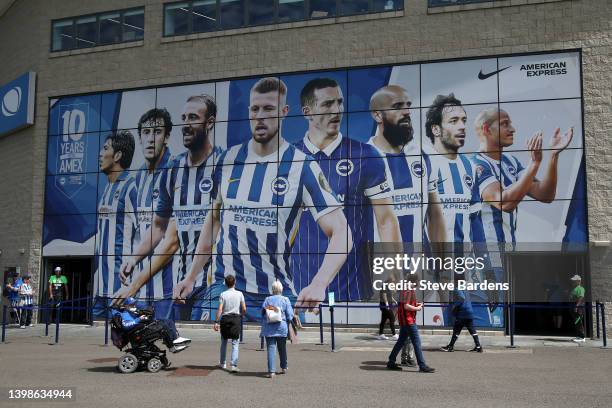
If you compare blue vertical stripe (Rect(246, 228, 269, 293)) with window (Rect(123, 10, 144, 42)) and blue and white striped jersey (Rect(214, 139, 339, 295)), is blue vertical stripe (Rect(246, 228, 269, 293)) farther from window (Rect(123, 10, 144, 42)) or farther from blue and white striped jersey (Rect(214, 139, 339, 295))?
window (Rect(123, 10, 144, 42))

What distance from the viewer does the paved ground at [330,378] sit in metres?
9.20

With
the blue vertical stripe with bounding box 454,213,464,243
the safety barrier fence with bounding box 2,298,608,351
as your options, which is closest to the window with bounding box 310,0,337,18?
the blue vertical stripe with bounding box 454,213,464,243

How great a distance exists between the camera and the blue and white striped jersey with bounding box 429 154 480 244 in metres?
20.8

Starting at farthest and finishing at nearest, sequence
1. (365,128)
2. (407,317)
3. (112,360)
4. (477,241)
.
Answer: (365,128) → (477,241) → (112,360) → (407,317)

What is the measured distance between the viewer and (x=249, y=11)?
23844mm

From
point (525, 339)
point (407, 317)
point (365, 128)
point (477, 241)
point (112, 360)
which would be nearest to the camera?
point (407, 317)

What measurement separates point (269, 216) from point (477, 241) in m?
6.76

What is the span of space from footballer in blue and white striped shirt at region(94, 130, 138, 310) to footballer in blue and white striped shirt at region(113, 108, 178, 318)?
14.4 inches

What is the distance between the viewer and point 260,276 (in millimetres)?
22516

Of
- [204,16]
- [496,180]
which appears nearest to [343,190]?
[496,180]

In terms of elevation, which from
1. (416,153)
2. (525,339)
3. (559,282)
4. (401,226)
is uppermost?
(416,153)

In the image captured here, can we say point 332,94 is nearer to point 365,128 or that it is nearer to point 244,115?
point 365,128

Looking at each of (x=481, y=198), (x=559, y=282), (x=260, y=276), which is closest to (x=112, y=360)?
(x=260, y=276)

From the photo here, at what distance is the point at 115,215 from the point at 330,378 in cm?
1554
